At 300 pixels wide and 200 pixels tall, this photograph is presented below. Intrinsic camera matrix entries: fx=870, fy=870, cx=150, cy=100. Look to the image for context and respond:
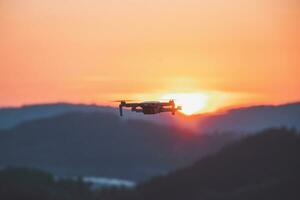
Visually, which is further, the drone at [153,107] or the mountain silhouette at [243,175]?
the mountain silhouette at [243,175]

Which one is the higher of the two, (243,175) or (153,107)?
(153,107)

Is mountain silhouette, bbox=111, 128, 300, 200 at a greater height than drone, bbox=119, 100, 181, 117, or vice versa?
drone, bbox=119, 100, 181, 117

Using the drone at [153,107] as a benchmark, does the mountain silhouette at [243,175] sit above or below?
below

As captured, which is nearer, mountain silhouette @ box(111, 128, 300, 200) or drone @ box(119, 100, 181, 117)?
drone @ box(119, 100, 181, 117)

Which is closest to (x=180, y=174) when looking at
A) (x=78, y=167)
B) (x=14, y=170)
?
(x=14, y=170)

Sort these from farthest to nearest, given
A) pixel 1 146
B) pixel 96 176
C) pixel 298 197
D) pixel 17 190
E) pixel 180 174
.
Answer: pixel 1 146
pixel 96 176
pixel 180 174
pixel 298 197
pixel 17 190

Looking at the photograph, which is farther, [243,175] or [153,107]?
[243,175]

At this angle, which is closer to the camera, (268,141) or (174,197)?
(174,197)

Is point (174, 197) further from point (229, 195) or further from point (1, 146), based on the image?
point (1, 146)

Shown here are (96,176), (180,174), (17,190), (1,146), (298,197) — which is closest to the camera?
(17,190)
